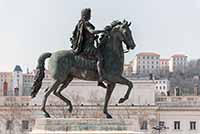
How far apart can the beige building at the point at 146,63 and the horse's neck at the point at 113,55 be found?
553 feet

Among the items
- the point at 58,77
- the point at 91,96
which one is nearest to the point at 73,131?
the point at 58,77

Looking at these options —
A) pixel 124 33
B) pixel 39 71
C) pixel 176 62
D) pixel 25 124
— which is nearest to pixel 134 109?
pixel 25 124

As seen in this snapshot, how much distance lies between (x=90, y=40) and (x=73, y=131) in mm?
2678

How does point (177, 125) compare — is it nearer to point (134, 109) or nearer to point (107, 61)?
point (134, 109)

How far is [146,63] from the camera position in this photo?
188625 millimetres

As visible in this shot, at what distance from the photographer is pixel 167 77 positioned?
178 m

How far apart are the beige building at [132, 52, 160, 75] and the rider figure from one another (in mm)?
168048

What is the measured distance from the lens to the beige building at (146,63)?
187 m

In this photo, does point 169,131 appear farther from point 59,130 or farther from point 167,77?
point 167,77

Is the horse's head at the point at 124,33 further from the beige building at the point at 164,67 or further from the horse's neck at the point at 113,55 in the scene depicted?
the beige building at the point at 164,67

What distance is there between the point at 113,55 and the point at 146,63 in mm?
172623

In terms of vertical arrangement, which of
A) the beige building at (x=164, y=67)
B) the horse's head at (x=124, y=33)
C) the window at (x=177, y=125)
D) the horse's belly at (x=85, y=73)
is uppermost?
the beige building at (x=164, y=67)

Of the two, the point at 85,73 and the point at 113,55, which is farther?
the point at 85,73

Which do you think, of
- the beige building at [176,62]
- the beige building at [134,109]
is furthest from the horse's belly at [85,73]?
the beige building at [176,62]
